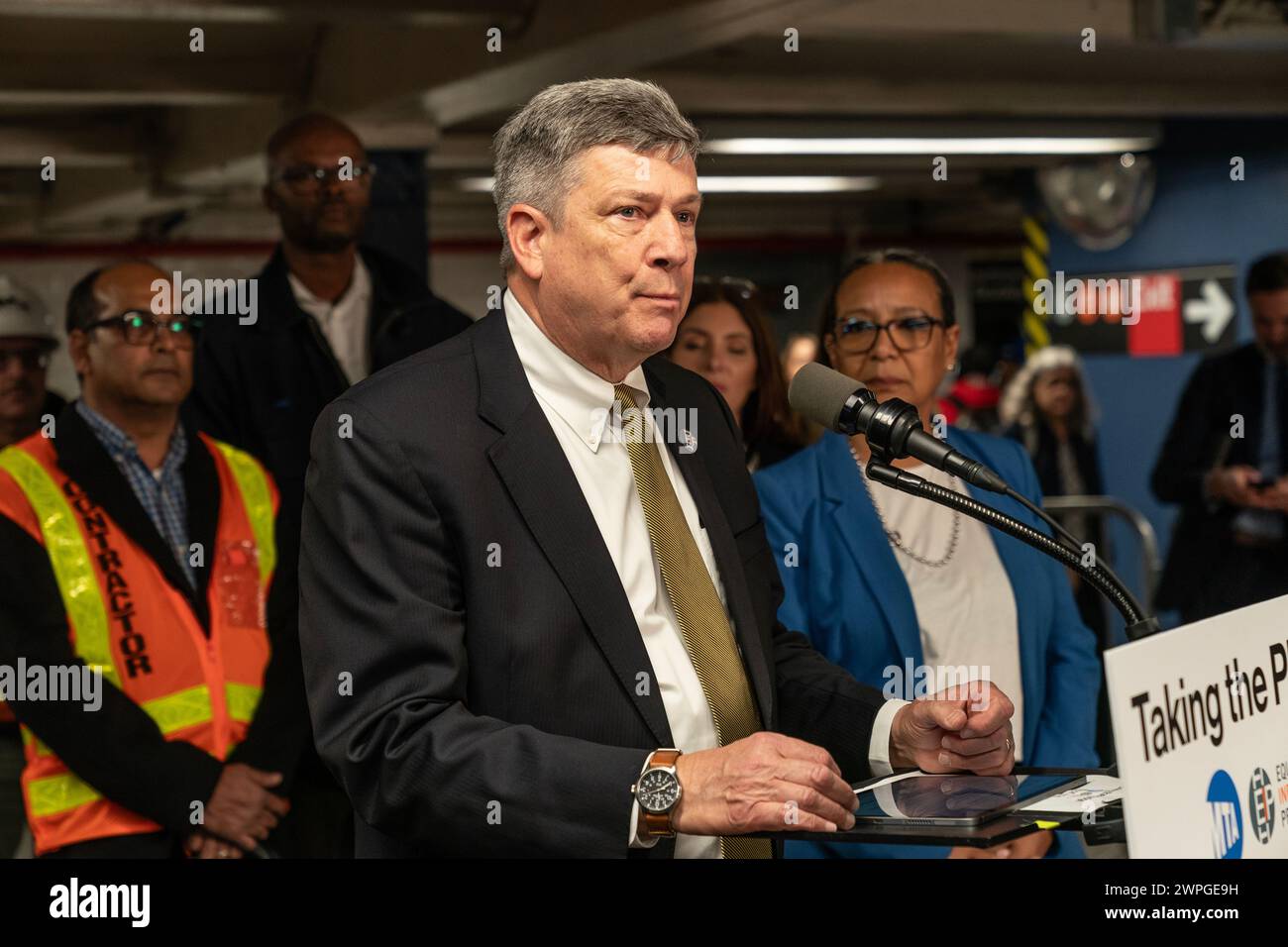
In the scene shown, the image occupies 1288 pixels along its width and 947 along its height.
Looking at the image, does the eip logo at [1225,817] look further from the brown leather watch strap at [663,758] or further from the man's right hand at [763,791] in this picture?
the brown leather watch strap at [663,758]

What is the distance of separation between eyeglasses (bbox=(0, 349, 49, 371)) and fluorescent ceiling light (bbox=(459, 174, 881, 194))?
23.4 feet

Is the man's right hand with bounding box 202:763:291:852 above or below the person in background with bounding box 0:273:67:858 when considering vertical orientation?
below

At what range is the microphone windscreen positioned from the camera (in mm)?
1719

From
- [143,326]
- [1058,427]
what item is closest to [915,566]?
[143,326]

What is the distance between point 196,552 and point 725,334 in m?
1.21

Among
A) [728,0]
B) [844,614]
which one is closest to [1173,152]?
[728,0]

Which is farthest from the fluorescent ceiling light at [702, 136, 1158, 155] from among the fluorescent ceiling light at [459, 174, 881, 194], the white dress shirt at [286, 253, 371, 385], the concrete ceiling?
the white dress shirt at [286, 253, 371, 385]

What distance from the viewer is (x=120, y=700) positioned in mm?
2945

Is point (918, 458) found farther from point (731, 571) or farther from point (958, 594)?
point (958, 594)

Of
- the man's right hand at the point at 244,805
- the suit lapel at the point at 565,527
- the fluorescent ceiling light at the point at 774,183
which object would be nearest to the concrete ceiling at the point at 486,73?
the fluorescent ceiling light at the point at 774,183

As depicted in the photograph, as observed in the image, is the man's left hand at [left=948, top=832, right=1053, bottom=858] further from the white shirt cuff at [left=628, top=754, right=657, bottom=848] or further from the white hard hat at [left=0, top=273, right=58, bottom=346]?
the white hard hat at [left=0, top=273, right=58, bottom=346]

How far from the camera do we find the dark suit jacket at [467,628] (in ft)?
4.98

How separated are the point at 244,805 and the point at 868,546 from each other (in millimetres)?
1377
